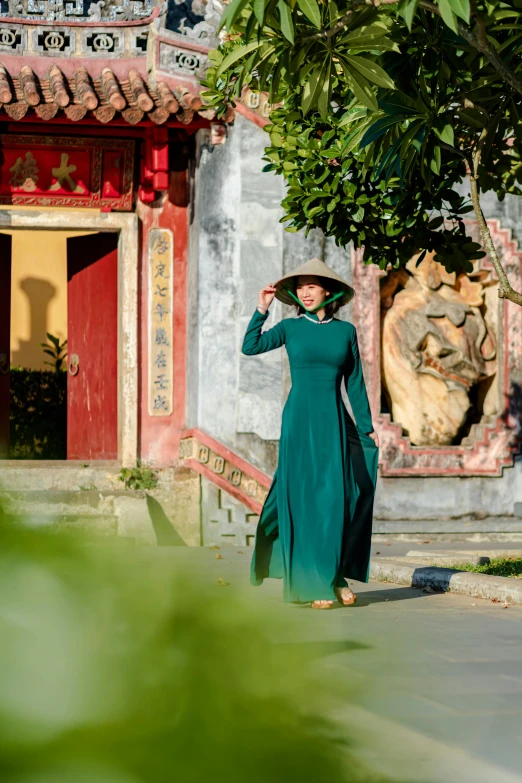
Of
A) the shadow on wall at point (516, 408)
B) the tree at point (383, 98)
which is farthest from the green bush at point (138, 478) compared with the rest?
the tree at point (383, 98)

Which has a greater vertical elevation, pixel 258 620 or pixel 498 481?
pixel 258 620

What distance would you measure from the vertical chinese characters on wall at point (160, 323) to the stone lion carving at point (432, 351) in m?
2.23

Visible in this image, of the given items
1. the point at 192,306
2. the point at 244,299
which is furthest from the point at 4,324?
the point at 244,299

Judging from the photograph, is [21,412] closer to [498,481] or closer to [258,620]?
[498,481]

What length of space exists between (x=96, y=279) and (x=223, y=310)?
1.72 metres

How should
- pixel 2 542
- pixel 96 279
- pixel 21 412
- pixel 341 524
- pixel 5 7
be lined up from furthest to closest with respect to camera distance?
1. pixel 21 412
2. pixel 96 279
3. pixel 5 7
4. pixel 341 524
5. pixel 2 542

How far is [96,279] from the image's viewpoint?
41.0 ft

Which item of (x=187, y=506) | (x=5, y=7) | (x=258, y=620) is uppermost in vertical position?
(x=5, y=7)

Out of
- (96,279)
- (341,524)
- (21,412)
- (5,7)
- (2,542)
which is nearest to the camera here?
(2,542)

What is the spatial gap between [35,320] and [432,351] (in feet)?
30.9

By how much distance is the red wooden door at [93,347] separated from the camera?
12.4m

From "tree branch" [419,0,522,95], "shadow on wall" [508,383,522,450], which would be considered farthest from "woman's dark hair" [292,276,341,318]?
"shadow on wall" [508,383,522,450]

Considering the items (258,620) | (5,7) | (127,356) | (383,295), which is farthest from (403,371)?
(258,620)

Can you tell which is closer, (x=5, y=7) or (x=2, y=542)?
(x=2, y=542)
